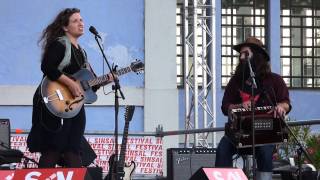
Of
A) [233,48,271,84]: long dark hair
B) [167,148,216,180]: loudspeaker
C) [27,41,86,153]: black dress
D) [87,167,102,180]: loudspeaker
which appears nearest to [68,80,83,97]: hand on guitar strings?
[27,41,86,153]: black dress

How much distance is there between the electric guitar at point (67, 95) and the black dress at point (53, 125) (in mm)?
50

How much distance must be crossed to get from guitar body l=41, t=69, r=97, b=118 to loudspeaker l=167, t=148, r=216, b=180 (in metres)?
2.16

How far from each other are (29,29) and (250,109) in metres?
7.70

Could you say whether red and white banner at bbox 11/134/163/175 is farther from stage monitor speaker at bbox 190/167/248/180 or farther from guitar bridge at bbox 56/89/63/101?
stage monitor speaker at bbox 190/167/248/180

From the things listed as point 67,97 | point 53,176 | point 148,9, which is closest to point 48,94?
point 67,97

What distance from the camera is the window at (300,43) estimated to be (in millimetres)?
19938

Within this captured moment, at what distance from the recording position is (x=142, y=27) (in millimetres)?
13727

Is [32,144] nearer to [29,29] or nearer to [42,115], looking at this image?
[42,115]

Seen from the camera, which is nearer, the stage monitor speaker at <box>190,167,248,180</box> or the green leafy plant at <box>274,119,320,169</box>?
the stage monitor speaker at <box>190,167,248,180</box>

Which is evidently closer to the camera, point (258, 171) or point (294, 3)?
point (258, 171)

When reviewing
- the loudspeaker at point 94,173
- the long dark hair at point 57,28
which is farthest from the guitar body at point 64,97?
the loudspeaker at point 94,173

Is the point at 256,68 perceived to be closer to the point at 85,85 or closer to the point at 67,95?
the point at 85,85

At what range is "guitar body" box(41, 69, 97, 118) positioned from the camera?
6695mm

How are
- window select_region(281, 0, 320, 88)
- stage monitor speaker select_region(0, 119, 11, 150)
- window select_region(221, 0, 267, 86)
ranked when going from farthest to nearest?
window select_region(281, 0, 320, 88) < window select_region(221, 0, 267, 86) < stage monitor speaker select_region(0, 119, 11, 150)
